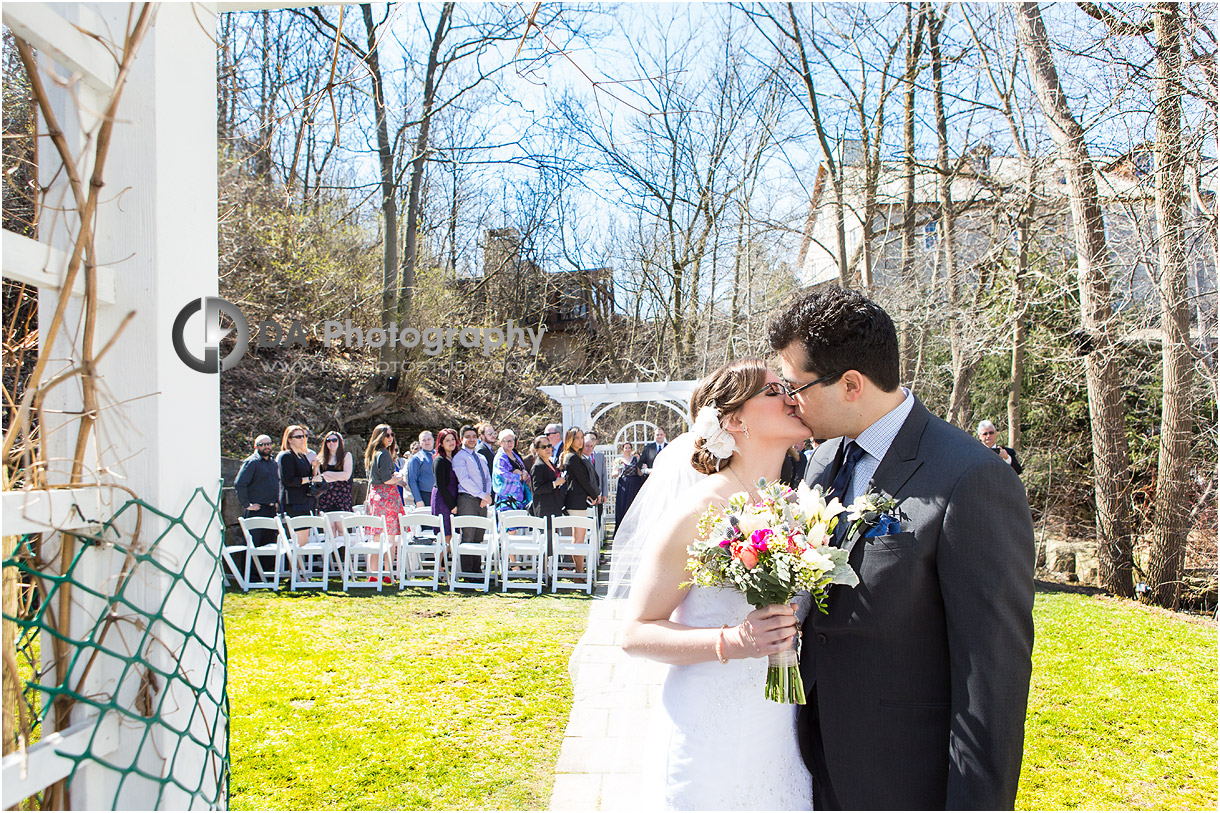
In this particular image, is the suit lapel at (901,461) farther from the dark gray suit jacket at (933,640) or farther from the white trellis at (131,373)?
the white trellis at (131,373)

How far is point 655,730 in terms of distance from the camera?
9.30ft

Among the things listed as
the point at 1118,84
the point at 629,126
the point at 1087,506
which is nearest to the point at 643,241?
the point at 629,126

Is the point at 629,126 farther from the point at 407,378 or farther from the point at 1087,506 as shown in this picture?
the point at 1087,506

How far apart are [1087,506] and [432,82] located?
18.7 meters

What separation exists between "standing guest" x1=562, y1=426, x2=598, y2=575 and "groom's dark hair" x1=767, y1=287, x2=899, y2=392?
8.63 m

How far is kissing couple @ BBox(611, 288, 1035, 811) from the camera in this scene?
1978 millimetres

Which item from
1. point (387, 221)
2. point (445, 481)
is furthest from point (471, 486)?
point (387, 221)

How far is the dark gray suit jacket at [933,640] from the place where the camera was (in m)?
1.95

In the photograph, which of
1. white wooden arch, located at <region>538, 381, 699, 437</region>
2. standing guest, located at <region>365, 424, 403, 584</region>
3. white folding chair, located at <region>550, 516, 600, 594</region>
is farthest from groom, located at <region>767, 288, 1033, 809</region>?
white wooden arch, located at <region>538, 381, 699, 437</region>

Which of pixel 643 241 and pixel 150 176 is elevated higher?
pixel 643 241

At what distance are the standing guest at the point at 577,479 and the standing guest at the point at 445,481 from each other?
1.56 meters

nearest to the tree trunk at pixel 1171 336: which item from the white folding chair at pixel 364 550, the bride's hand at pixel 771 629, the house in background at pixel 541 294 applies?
the bride's hand at pixel 771 629

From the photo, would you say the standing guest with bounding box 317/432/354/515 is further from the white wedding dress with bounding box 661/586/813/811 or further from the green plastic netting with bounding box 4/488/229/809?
the green plastic netting with bounding box 4/488/229/809

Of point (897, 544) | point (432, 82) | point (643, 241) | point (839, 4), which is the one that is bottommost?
point (897, 544)
